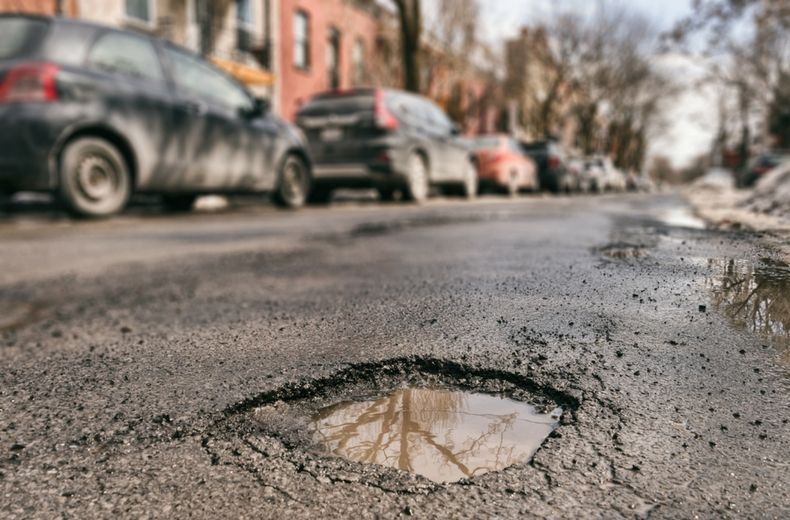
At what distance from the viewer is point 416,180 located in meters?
9.91

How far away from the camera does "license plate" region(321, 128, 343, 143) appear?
9320 mm

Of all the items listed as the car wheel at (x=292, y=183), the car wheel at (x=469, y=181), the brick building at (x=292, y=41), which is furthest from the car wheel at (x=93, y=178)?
the brick building at (x=292, y=41)

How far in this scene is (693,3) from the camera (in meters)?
12.3

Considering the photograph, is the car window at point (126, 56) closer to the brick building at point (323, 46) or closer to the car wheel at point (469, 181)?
the car wheel at point (469, 181)

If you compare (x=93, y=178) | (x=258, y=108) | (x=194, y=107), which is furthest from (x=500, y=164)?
(x=93, y=178)

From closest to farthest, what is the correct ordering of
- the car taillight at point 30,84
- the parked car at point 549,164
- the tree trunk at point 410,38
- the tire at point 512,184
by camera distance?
the car taillight at point 30,84, the tire at point 512,184, the tree trunk at point 410,38, the parked car at point 549,164

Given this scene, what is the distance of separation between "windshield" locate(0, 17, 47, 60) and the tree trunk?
39.0 ft

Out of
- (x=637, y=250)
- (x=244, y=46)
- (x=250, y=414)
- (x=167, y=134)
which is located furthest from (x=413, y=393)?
(x=244, y=46)

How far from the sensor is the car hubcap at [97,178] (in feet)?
19.0

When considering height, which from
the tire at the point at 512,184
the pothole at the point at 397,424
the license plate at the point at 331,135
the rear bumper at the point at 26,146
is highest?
the license plate at the point at 331,135

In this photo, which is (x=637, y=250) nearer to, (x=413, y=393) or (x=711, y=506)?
(x=413, y=393)

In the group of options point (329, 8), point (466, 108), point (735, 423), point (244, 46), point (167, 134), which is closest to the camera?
point (735, 423)

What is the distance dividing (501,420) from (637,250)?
6.70 feet

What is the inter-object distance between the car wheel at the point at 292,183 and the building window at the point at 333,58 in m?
17.5
